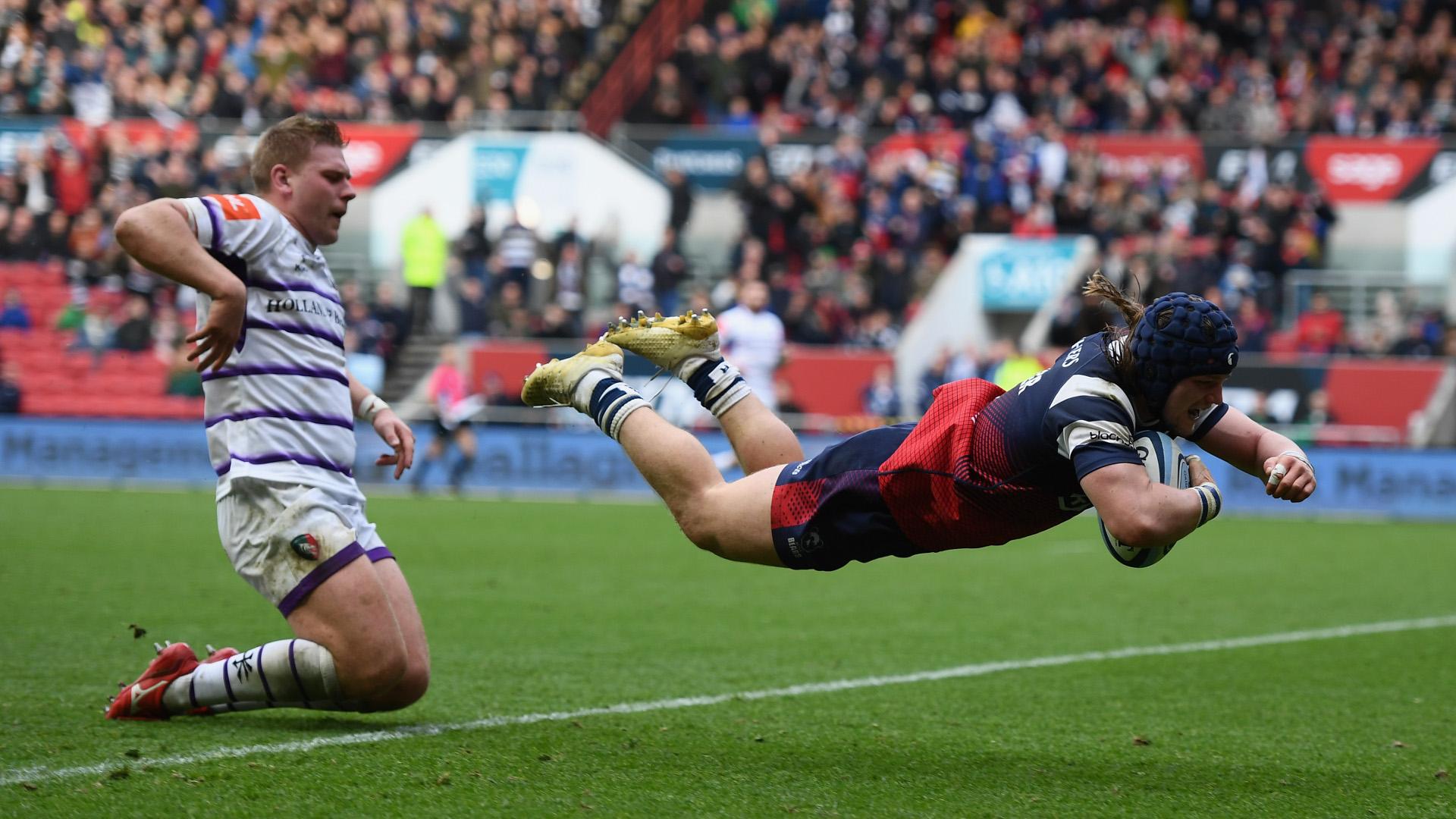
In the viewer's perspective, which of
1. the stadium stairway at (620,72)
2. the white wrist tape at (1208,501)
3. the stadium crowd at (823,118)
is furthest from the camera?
the stadium stairway at (620,72)

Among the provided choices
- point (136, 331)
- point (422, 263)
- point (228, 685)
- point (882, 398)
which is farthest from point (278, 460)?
point (136, 331)

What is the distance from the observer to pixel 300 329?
5.62m

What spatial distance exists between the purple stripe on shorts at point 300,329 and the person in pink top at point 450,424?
1430cm

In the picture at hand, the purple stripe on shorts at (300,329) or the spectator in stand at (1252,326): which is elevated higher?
the purple stripe on shorts at (300,329)

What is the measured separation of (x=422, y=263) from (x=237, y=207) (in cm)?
1877

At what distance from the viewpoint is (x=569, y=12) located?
95.0 feet

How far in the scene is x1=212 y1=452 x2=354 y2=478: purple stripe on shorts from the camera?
18.0ft

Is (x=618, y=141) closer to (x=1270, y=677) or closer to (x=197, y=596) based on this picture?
(x=197, y=596)

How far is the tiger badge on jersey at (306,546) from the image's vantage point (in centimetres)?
539

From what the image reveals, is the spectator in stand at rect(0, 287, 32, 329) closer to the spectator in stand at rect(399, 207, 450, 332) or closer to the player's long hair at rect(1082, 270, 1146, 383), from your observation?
the spectator in stand at rect(399, 207, 450, 332)

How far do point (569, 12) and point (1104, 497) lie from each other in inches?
1007

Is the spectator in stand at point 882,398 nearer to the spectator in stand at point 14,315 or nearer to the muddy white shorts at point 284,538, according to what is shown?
the spectator in stand at point 14,315

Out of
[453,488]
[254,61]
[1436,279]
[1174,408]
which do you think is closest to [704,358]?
[1174,408]

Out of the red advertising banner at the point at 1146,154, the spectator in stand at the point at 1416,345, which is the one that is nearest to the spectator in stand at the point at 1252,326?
the spectator in stand at the point at 1416,345
